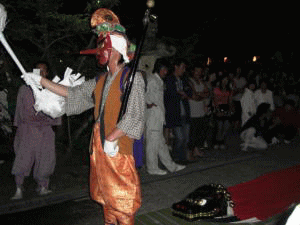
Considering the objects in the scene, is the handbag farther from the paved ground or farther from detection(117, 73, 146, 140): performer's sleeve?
detection(117, 73, 146, 140): performer's sleeve

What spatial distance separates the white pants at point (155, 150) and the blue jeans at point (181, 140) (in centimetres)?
46

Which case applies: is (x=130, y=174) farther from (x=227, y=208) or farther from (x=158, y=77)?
(x=158, y=77)

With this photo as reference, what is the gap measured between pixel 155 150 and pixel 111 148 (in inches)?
133

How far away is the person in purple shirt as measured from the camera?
4.83 metres

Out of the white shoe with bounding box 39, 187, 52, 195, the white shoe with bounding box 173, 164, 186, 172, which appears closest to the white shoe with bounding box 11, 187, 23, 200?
the white shoe with bounding box 39, 187, 52, 195

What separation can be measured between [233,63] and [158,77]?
17644 millimetres

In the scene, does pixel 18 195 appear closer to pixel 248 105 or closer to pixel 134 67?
pixel 134 67

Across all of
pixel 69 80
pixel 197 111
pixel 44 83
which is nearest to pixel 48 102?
pixel 44 83

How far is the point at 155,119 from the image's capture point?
5.92 m

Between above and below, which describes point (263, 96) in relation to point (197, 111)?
above

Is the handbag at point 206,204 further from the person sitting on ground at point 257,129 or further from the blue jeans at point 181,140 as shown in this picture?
the person sitting on ground at point 257,129

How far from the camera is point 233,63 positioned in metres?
22.5

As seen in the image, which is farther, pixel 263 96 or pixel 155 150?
pixel 263 96

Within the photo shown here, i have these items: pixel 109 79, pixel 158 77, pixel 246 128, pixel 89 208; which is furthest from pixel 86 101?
pixel 246 128
